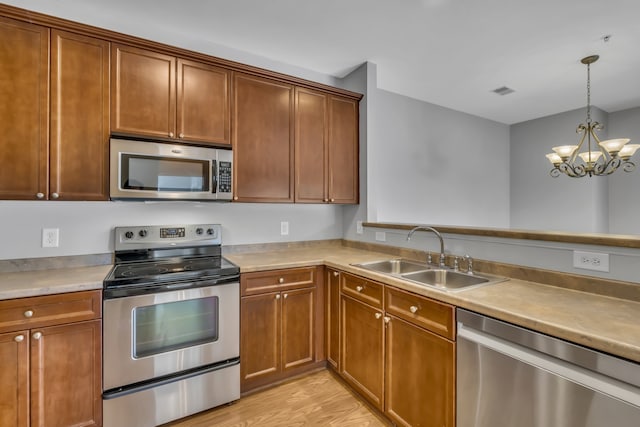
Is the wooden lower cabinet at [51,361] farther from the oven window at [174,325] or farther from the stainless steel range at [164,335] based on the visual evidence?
the oven window at [174,325]

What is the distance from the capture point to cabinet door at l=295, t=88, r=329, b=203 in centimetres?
269

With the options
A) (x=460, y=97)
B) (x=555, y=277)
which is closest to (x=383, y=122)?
(x=460, y=97)

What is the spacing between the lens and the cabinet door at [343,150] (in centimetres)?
288

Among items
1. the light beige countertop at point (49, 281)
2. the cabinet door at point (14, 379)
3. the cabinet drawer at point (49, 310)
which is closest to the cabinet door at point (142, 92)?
the light beige countertop at point (49, 281)

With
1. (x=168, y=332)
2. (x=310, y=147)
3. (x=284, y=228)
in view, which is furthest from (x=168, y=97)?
(x=168, y=332)

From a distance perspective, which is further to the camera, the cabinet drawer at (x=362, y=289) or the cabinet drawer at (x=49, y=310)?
the cabinet drawer at (x=362, y=289)

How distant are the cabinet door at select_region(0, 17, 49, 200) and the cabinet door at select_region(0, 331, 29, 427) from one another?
78cm

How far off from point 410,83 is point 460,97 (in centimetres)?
89

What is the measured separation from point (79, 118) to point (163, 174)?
0.56m

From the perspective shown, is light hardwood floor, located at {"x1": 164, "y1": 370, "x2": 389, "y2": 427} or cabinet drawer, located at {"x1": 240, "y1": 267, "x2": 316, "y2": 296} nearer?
light hardwood floor, located at {"x1": 164, "y1": 370, "x2": 389, "y2": 427}

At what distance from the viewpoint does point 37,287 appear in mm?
1552

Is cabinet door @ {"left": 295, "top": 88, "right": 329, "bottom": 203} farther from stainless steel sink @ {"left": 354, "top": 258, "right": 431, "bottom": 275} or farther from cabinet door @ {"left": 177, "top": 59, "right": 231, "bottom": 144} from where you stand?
stainless steel sink @ {"left": 354, "top": 258, "right": 431, "bottom": 275}

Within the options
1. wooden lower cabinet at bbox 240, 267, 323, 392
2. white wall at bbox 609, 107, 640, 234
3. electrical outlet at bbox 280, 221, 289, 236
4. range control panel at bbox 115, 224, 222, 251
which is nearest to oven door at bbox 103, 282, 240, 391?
wooden lower cabinet at bbox 240, 267, 323, 392

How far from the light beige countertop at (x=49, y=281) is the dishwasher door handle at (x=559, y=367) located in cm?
196
